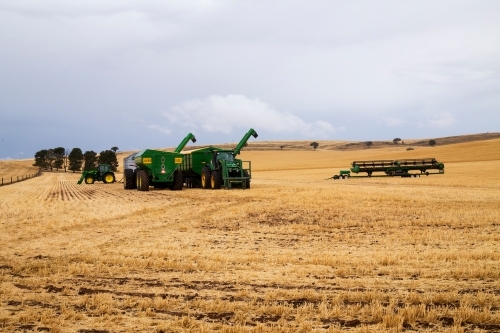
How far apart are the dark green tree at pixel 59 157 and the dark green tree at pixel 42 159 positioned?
2164 mm

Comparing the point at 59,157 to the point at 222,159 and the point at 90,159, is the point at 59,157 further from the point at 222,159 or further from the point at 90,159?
the point at 222,159

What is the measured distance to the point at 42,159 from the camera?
4419 inches

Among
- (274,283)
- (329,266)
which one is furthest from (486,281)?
(274,283)

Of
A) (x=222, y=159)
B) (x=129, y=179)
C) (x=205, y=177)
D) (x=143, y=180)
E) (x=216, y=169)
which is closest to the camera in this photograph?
(x=143, y=180)

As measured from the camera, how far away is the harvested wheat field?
6219 millimetres

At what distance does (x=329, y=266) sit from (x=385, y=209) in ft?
30.9

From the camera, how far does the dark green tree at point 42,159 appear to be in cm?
11175

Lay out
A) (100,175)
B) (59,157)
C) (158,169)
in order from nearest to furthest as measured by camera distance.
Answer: (158,169), (100,175), (59,157)

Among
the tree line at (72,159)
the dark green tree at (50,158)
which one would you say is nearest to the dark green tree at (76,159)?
the tree line at (72,159)

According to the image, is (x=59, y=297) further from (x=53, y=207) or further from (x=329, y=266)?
(x=53, y=207)

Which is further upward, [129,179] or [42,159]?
[42,159]

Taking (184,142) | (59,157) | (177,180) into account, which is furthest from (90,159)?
(177,180)

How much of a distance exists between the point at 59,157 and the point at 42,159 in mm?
4327

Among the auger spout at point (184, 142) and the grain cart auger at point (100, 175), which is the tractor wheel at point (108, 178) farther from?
the auger spout at point (184, 142)
